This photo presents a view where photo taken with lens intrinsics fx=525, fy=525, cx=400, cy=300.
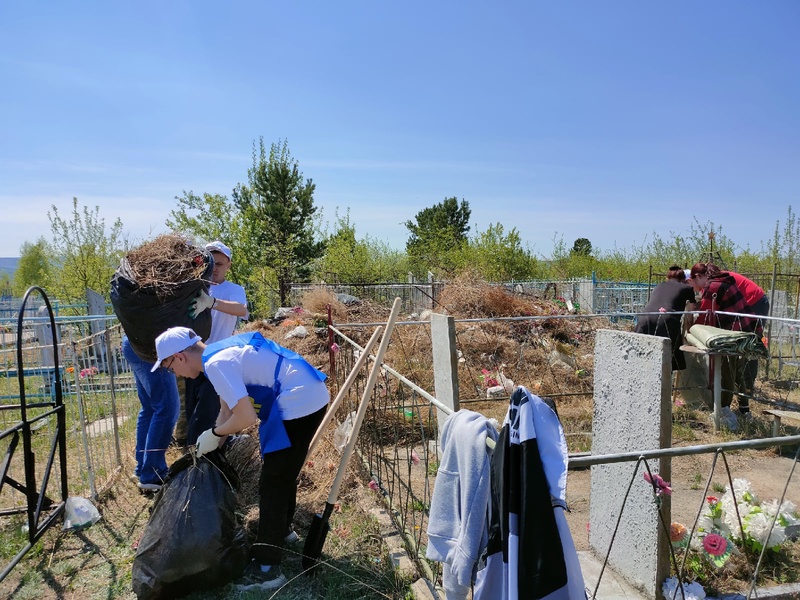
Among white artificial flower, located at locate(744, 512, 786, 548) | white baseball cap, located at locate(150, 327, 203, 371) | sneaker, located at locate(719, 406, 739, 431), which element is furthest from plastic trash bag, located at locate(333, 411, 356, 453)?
sneaker, located at locate(719, 406, 739, 431)

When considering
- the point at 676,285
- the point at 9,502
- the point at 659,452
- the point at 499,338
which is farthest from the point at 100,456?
the point at 499,338

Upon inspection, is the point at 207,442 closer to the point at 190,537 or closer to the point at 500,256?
the point at 190,537

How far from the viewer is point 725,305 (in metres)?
6.46

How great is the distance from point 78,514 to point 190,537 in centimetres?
148

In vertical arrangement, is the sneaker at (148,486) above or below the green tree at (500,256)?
below

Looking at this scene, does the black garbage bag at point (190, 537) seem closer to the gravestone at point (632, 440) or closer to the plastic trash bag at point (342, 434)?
the plastic trash bag at point (342, 434)

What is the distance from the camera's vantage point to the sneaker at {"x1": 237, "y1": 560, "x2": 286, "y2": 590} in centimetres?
284

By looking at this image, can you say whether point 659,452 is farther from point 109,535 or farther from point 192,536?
point 109,535

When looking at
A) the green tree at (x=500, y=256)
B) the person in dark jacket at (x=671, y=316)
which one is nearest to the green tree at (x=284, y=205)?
the green tree at (x=500, y=256)

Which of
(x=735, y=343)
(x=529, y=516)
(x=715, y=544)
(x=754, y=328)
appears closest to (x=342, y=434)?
(x=715, y=544)

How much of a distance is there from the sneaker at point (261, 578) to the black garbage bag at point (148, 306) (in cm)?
147

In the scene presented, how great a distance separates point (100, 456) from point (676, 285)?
6.53 m

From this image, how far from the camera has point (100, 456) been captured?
15.9ft

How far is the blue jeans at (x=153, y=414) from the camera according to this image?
384cm
